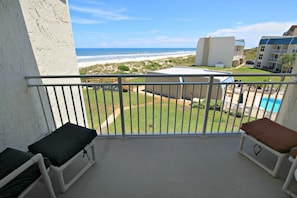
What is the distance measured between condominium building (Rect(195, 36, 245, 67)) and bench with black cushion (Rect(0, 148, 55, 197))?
2857 centimetres

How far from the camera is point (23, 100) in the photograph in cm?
Result: 188

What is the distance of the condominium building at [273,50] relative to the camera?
18.2 meters

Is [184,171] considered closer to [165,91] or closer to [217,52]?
[165,91]

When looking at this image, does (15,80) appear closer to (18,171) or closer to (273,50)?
(18,171)

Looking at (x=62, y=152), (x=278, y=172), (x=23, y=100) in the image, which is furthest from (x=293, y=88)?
(x=23, y=100)

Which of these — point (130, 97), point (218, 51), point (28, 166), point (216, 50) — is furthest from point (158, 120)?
point (216, 50)

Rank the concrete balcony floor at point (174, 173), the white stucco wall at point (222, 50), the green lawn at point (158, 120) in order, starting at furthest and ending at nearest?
1. the white stucco wall at point (222, 50)
2. the green lawn at point (158, 120)
3. the concrete balcony floor at point (174, 173)

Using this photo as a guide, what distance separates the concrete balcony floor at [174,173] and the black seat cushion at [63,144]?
15.8 inches

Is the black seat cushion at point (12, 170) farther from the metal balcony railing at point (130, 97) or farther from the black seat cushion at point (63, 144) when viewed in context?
the metal balcony railing at point (130, 97)

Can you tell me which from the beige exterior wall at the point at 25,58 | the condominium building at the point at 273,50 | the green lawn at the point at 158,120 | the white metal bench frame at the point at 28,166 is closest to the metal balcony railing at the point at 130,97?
the green lawn at the point at 158,120

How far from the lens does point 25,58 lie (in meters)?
1.92

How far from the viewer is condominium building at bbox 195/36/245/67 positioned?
24.7 metres

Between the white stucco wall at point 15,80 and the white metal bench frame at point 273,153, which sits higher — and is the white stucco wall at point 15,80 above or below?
above

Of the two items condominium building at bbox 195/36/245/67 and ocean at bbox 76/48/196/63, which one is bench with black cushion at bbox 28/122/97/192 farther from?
condominium building at bbox 195/36/245/67
